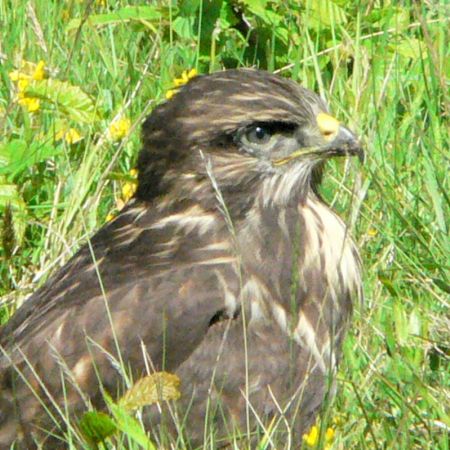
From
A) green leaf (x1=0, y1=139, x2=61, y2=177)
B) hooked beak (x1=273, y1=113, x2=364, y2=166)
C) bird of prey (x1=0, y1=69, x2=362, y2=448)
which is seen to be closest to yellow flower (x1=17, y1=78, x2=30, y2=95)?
green leaf (x1=0, y1=139, x2=61, y2=177)

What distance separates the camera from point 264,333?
487 cm

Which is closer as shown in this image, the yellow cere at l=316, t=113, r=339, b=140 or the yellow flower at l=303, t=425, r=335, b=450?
the yellow flower at l=303, t=425, r=335, b=450

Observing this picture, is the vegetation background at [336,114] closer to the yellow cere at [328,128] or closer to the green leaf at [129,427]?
the green leaf at [129,427]

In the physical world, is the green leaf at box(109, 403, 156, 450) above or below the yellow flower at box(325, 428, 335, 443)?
above

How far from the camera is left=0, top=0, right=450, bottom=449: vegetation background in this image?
5.06m

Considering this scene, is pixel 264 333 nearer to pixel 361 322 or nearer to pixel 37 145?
pixel 361 322

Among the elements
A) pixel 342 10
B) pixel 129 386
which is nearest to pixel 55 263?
pixel 129 386

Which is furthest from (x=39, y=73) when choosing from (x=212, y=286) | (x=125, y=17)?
(x=212, y=286)

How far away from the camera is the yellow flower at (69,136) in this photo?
6195 mm

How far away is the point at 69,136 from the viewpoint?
6.25 m

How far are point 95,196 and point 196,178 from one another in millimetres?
924

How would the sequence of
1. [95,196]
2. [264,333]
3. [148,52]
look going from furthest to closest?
[148,52] < [95,196] < [264,333]

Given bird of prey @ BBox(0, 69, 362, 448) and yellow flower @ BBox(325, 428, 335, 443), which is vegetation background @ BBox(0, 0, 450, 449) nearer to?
yellow flower @ BBox(325, 428, 335, 443)

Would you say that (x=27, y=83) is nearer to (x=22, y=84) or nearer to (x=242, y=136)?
(x=22, y=84)
